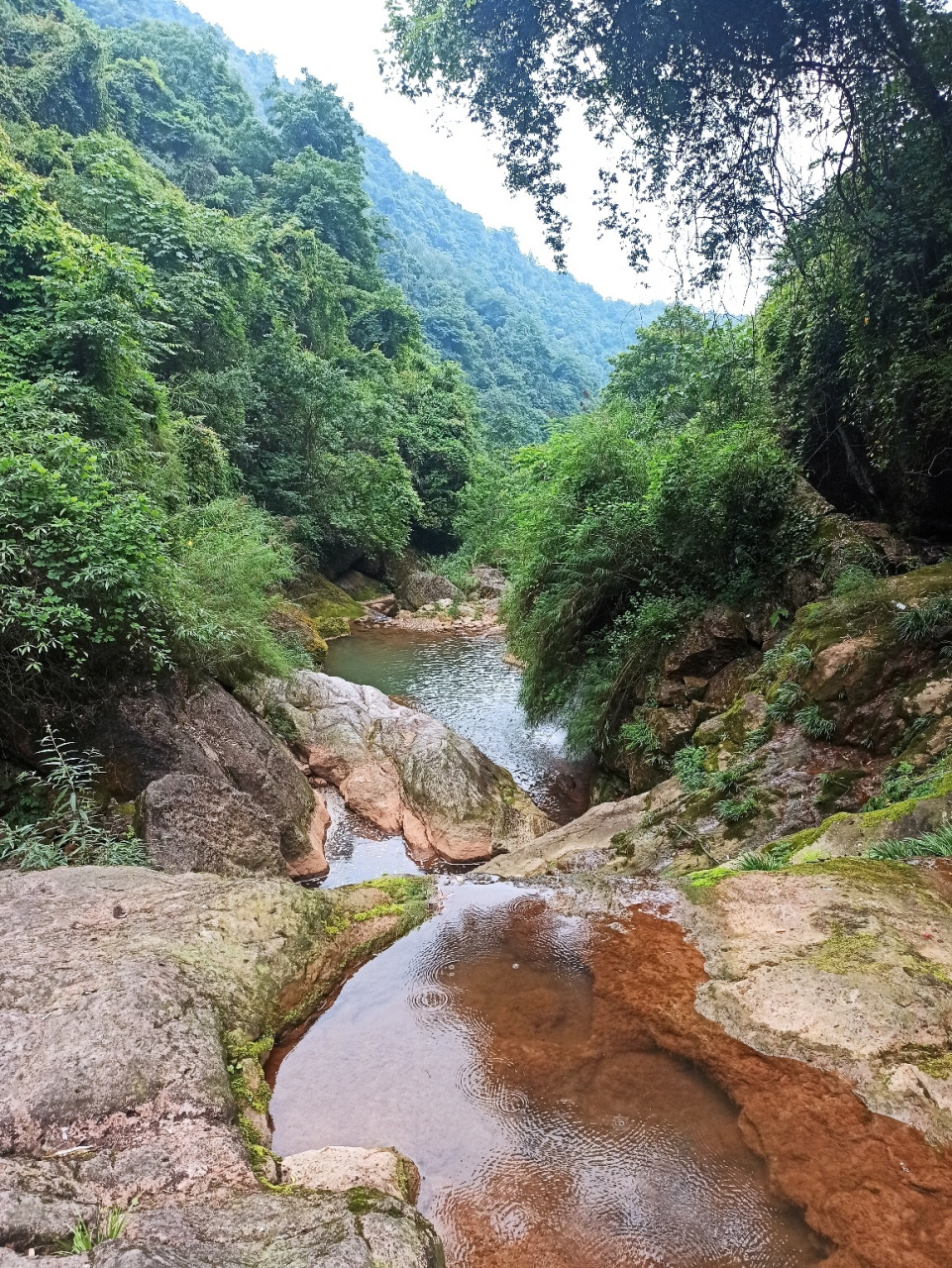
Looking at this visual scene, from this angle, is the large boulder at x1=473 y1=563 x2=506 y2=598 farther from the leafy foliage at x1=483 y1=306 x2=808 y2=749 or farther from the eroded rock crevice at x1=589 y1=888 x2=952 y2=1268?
the eroded rock crevice at x1=589 y1=888 x2=952 y2=1268

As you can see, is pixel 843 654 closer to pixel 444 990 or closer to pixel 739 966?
pixel 739 966

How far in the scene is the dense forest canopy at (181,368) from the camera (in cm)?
650

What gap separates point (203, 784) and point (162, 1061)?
4.56m

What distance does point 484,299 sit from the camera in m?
79.0

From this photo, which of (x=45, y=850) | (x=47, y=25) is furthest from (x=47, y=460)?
(x=47, y=25)

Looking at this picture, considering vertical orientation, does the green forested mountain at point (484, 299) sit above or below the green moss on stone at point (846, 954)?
above

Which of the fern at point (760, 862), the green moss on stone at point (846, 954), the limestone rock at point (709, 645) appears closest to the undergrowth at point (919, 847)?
the fern at point (760, 862)

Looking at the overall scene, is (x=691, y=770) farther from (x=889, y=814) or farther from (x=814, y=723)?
(x=889, y=814)

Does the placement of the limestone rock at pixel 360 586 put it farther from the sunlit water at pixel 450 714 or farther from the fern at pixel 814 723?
the fern at pixel 814 723

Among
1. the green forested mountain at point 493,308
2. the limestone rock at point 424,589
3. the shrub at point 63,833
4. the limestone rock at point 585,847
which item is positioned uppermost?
the green forested mountain at point 493,308

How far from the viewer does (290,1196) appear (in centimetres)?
223

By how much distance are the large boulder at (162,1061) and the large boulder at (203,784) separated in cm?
212

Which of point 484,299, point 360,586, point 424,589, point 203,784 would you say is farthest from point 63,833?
point 484,299

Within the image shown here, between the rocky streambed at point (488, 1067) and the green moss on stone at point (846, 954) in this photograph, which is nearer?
the rocky streambed at point (488, 1067)
